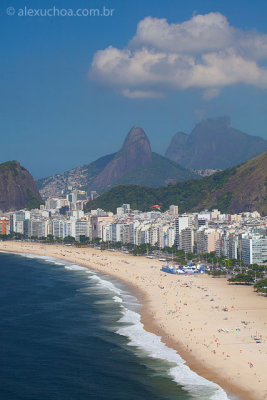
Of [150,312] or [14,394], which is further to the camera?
[150,312]

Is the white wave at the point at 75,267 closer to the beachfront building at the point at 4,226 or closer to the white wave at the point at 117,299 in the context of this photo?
the white wave at the point at 117,299

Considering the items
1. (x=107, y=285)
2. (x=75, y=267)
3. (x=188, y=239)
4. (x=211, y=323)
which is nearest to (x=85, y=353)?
(x=211, y=323)

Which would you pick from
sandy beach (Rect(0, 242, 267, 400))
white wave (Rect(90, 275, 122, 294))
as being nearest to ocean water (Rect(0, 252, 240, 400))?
white wave (Rect(90, 275, 122, 294))

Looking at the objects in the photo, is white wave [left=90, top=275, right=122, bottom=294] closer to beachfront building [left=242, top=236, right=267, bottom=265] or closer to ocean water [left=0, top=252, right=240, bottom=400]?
ocean water [left=0, top=252, right=240, bottom=400]

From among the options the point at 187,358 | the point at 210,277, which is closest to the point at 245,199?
the point at 210,277

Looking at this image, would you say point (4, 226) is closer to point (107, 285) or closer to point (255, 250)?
point (255, 250)

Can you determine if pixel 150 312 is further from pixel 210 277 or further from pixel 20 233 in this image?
pixel 20 233
